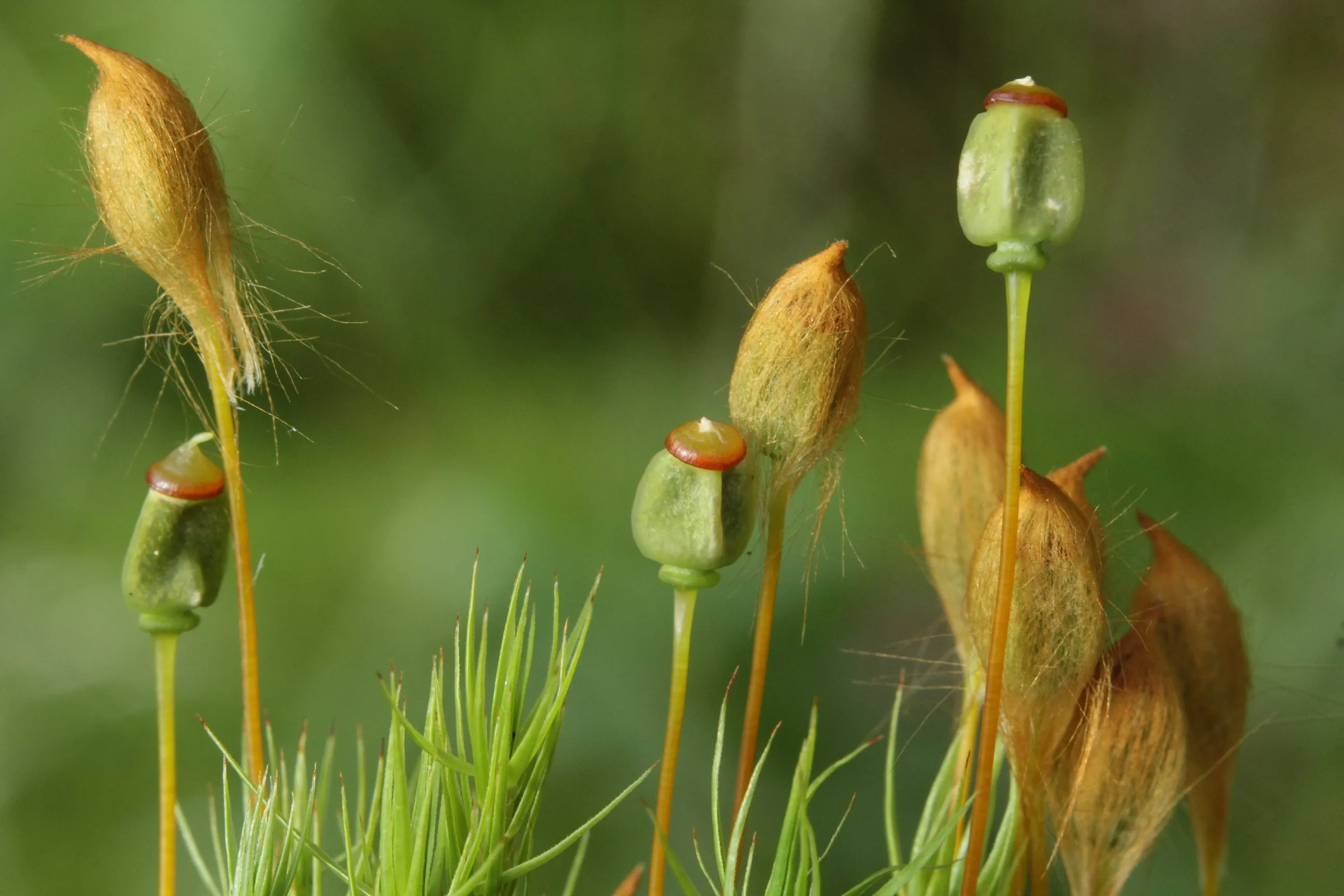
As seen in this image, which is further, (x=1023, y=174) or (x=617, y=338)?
(x=617, y=338)

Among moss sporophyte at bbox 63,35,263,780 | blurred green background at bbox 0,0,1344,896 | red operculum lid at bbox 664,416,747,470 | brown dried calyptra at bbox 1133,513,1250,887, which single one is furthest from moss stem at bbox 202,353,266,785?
blurred green background at bbox 0,0,1344,896

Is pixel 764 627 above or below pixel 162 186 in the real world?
below

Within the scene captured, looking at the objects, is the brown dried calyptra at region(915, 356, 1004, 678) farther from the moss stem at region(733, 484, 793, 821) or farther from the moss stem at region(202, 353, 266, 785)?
the moss stem at region(202, 353, 266, 785)

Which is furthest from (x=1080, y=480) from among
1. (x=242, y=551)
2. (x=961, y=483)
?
(x=242, y=551)

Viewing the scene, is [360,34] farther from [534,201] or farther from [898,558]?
[898,558]

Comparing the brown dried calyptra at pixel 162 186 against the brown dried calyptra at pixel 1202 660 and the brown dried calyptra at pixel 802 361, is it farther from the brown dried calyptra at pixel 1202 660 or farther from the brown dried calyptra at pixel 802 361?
the brown dried calyptra at pixel 1202 660

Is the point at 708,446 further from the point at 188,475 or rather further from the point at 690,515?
the point at 188,475
